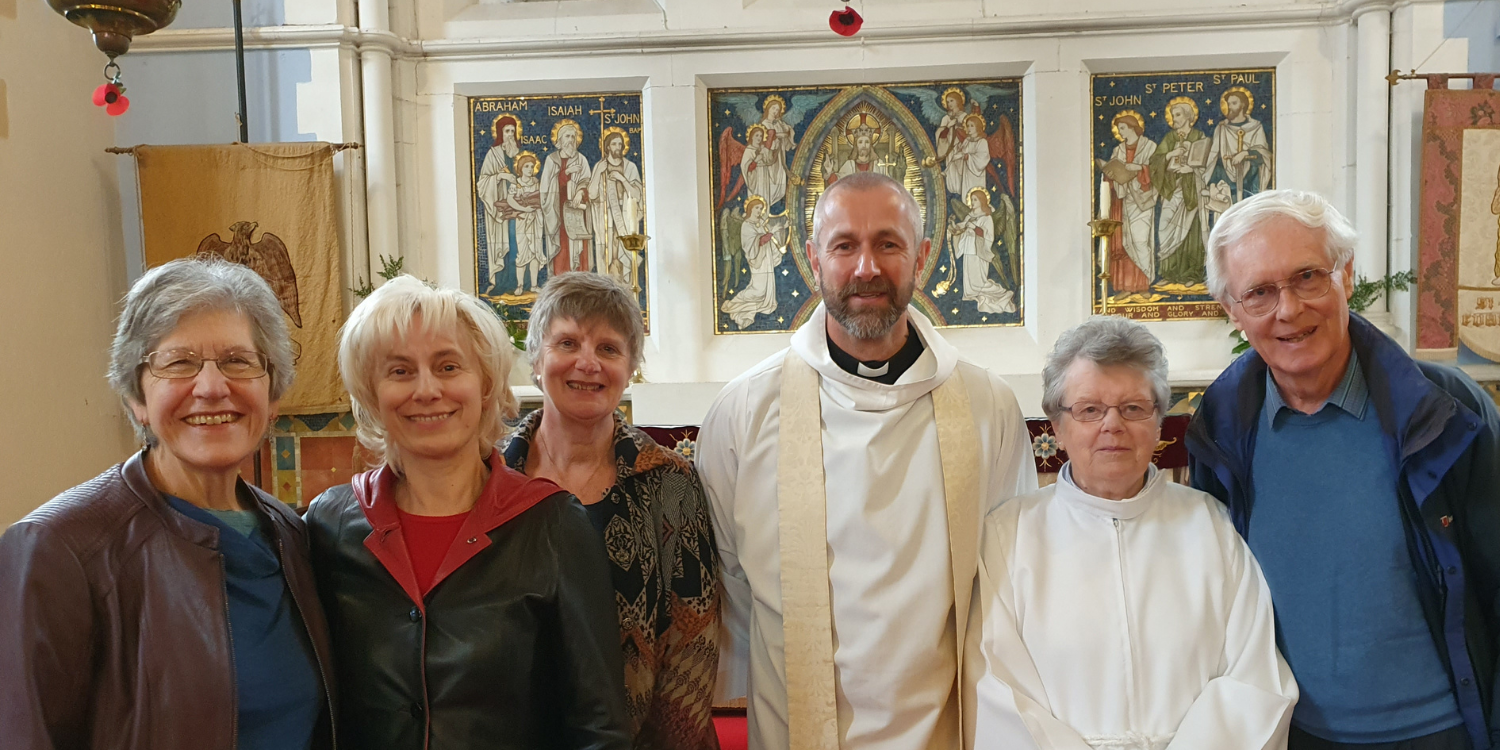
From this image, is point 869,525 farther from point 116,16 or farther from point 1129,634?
point 116,16

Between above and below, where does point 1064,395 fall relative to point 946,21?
below

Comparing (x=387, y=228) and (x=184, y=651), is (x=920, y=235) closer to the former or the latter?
(x=184, y=651)

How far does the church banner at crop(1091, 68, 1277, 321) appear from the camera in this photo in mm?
5781

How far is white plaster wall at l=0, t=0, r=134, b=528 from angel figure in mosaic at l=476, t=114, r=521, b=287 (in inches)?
82.7

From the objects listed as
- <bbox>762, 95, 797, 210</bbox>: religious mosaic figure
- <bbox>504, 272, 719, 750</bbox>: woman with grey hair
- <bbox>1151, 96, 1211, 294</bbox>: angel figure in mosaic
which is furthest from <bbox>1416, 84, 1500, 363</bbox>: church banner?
<bbox>504, 272, 719, 750</bbox>: woman with grey hair

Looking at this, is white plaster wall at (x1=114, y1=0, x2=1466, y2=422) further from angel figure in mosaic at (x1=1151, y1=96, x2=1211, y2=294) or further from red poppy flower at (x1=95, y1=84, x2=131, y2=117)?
red poppy flower at (x1=95, y1=84, x2=131, y2=117)

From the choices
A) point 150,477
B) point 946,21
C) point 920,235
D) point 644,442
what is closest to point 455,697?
point 150,477

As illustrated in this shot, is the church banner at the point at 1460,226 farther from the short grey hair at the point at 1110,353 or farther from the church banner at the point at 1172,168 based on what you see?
the short grey hair at the point at 1110,353

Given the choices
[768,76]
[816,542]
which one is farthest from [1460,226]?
[816,542]

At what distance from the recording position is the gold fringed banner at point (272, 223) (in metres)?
5.44

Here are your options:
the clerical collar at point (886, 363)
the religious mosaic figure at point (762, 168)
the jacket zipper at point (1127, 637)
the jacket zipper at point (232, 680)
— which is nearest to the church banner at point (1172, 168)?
the religious mosaic figure at point (762, 168)

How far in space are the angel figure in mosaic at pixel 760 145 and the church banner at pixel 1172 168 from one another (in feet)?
5.87

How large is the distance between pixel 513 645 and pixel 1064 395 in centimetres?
130

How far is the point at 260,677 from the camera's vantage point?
161cm
